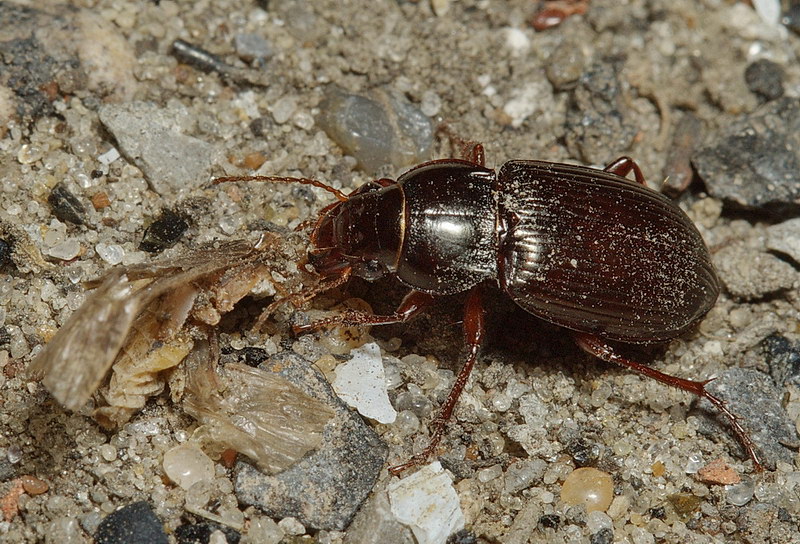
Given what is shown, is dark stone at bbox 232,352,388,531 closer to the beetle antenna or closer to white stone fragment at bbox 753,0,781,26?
the beetle antenna

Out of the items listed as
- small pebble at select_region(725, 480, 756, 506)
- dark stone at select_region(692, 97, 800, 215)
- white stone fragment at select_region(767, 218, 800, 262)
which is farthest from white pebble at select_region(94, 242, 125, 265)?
white stone fragment at select_region(767, 218, 800, 262)

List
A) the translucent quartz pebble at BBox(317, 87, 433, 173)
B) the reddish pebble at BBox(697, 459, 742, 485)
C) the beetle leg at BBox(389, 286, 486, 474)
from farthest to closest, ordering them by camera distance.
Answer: the translucent quartz pebble at BBox(317, 87, 433, 173) < the reddish pebble at BBox(697, 459, 742, 485) < the beetle leg at BBox(389, 286, 486, 474)

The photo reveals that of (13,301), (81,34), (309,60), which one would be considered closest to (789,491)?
(309,60)

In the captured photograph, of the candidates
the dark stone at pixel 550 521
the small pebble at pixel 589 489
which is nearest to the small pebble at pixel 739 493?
the small pebble at pixel 589 489

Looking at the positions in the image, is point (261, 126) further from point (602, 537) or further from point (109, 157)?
point (602, 537)

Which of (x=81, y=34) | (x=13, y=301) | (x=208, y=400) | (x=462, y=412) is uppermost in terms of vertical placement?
(x=81, y=34)

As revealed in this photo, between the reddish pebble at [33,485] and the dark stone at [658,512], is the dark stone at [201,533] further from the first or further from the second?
the dark stone at [658,512]

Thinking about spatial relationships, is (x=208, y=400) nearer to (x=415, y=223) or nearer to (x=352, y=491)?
(x=352, y=491)
